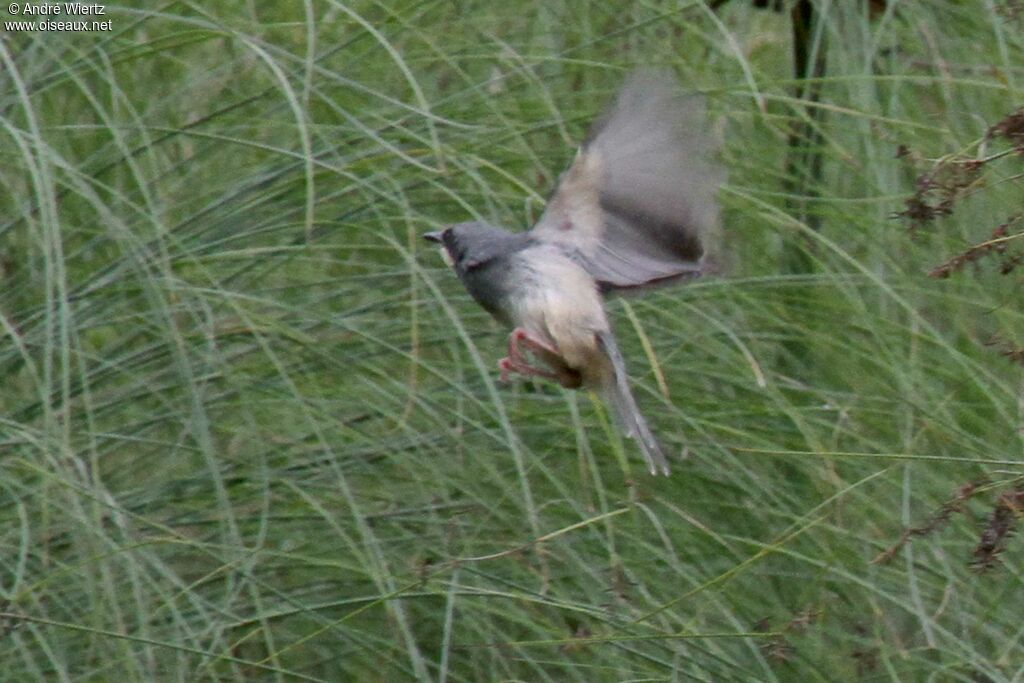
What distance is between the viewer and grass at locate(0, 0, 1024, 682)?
207 centimetres

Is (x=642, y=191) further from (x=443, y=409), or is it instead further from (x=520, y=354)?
(x=443, y=409)

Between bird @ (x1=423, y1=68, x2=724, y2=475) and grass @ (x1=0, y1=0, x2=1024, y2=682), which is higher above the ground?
bird @ (x1=423, y1=68, x2=724, y2=475)

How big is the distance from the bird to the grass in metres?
0.26

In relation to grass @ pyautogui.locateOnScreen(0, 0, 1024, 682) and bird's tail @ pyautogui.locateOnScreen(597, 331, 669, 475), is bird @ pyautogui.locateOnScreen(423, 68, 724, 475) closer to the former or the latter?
bird's tail @ pyautogui.locateOnScreen(597, 331, 669, 475)

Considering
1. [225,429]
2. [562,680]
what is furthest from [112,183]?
[562,680]

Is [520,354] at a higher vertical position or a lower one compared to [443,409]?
higher

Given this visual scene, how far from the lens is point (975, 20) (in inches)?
107

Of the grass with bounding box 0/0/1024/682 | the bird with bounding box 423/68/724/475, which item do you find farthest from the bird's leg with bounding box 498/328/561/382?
the grass with bounding box 0/0/1024/682

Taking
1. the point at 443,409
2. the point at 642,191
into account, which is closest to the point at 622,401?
the point at 642,191

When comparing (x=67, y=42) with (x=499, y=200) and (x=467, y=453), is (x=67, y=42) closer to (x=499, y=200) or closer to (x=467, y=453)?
(x=499, y=200)

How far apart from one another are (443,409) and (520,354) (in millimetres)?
474

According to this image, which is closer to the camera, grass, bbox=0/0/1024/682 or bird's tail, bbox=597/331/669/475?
bird's tail, bbox=597/331/669/475

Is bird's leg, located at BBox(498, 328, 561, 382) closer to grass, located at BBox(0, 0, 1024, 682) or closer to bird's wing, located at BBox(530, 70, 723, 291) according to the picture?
bird's wing, located at BBox(530, 70, 723, 291)

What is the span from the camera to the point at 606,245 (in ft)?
5.85
